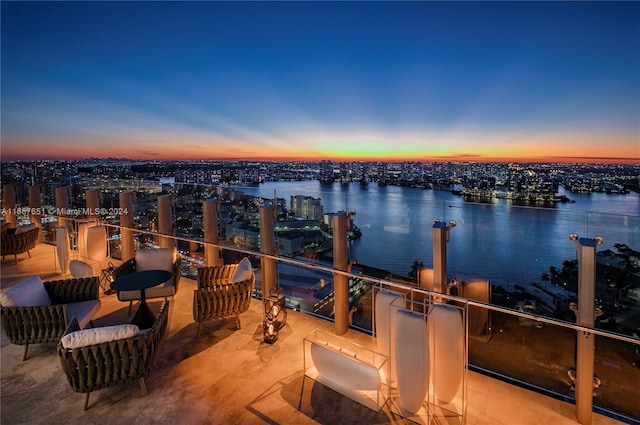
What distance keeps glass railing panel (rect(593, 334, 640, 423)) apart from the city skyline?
6.78 meters

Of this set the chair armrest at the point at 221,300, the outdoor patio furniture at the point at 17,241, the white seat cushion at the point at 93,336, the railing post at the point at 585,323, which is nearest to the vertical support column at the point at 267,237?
the chair armrest at the point at 221,300

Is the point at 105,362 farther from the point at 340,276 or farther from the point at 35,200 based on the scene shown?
the point at 35,200

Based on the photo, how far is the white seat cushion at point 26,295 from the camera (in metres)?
3.20

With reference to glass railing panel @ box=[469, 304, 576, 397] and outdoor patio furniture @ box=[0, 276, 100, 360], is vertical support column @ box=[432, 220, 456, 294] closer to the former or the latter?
glass railing panel @ box=[469, 304, 576, 397]

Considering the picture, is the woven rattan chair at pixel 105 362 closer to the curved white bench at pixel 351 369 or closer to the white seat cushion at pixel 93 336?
the white seat cushion at pixel 93 336

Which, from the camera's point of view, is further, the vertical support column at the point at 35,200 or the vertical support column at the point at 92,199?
the vertical support column at the point at 35,200

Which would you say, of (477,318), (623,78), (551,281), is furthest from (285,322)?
(623,78)

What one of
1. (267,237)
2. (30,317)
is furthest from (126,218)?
(267,237)

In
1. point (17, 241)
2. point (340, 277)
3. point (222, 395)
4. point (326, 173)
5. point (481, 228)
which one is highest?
point (326, 173)

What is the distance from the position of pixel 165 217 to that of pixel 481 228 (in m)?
5.07

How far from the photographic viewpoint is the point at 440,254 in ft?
9.98

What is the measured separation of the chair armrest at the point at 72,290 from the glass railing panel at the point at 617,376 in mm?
4990

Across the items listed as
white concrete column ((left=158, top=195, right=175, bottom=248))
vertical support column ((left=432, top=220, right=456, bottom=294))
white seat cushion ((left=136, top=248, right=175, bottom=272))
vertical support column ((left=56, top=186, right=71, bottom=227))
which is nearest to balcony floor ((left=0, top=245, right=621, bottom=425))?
vertical support column ((left=432, top=220, right=456, bottom=294))

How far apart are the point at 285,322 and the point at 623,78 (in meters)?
9.43
